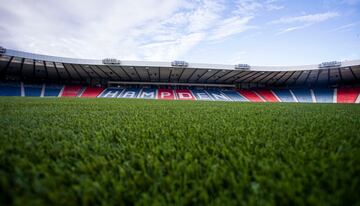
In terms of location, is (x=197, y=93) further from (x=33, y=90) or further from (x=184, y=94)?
(x=33, y=90)

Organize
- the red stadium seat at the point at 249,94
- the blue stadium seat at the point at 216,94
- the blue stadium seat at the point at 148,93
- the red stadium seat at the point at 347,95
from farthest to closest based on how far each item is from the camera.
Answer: the red stadium seat at the point at 249,94 < the blue stadium seat at the point at 216,94 < the blue stadium seat at the point at 148,93 < the red stadium seat at the point at 347,95

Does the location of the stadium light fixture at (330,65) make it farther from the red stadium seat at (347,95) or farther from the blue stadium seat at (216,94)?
the blue stadium seat at (216,94)

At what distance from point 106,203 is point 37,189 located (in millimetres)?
241

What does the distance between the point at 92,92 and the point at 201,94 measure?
14778mm

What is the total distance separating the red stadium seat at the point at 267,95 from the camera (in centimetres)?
2280

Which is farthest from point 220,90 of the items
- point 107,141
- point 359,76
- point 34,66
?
point 107,141

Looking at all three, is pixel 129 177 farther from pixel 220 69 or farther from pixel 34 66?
pixel 34 66

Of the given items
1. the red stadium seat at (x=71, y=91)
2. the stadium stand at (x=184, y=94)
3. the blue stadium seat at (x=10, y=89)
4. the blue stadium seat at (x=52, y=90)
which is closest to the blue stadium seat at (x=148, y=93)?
the stadium stand at (x=184, y=94)

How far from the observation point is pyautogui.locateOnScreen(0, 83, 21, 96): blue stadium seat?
19.3 m

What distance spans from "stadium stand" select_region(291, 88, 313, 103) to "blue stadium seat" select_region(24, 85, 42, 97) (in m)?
32.7

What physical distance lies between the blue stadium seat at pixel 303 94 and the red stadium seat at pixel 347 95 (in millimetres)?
2810

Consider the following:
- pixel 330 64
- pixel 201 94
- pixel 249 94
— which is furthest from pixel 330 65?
pixel 201 94

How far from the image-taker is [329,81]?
22.1 m

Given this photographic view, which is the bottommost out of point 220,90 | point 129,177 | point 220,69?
point 129,177
